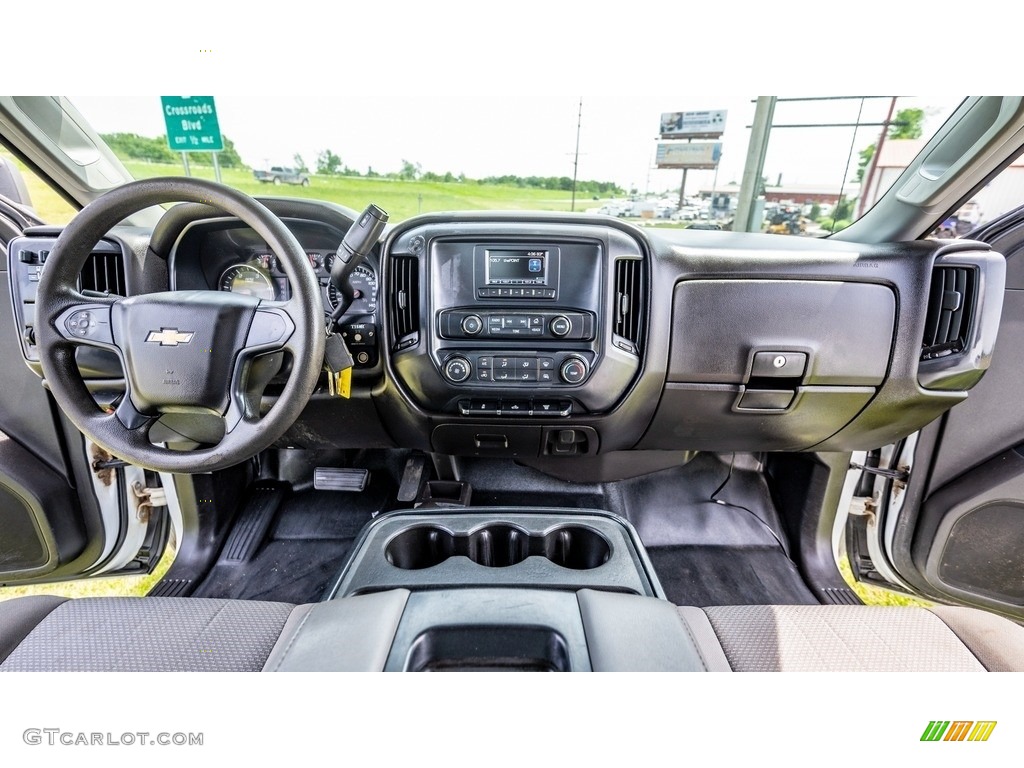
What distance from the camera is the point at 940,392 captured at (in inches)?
60.4

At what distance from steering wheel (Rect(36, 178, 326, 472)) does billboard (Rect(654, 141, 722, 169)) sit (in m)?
1.26

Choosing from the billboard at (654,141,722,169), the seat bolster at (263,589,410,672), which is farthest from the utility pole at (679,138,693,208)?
the seat bolster at (263,589,410,672)

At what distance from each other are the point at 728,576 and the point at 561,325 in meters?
1.21

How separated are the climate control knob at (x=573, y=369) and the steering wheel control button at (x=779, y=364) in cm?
51

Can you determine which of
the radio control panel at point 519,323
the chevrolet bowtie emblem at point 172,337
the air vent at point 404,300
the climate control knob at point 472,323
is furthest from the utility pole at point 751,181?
the chevrolet bowtie emblem at point 172,337

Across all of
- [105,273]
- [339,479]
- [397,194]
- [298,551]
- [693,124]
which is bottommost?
[298,551]

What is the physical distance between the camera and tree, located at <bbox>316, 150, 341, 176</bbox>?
1.71 m

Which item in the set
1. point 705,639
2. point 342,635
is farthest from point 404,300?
point 705,639

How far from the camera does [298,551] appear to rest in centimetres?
203

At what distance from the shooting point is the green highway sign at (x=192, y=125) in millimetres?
1371

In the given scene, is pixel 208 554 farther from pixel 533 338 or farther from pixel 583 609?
pixel 583 609

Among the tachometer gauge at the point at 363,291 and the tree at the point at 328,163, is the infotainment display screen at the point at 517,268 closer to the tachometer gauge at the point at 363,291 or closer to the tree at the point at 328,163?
the tachometer gauge at the point at 363,291

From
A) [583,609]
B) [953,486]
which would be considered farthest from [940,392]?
[583,609]

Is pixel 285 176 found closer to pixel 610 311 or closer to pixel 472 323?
pixel 472 323
